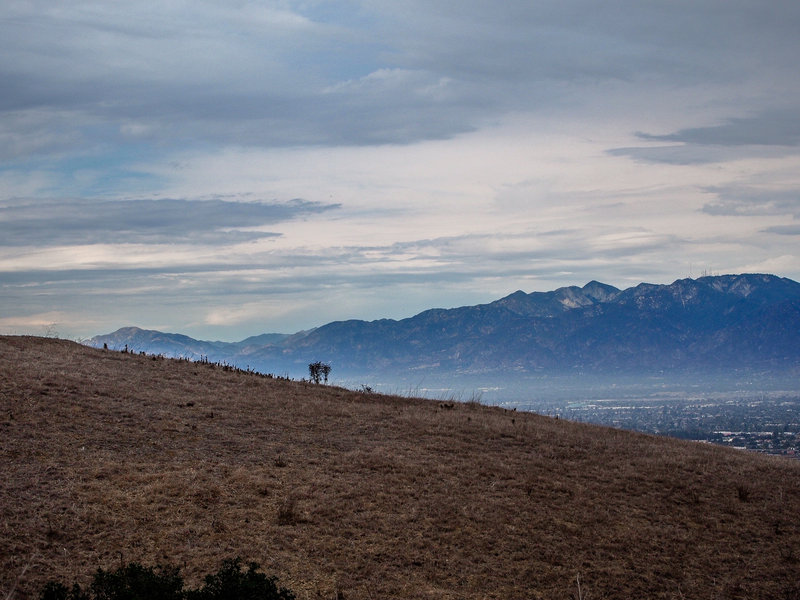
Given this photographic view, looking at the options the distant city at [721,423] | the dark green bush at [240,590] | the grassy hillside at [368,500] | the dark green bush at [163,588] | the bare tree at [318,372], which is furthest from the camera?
the distant city at [721,423]

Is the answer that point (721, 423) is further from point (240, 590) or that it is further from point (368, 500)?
point (240, 590)

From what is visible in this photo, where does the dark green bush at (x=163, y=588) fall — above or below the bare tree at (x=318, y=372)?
below

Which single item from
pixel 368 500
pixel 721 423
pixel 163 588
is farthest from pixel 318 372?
pixel 721 423

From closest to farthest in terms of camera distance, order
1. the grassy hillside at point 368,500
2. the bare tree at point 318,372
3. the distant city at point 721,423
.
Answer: the grassy hillside at point 368,500, the bare tree at point 318,372, the distant city at point 721,423

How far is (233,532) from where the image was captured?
557 inches

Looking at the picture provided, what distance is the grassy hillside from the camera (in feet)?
43.2

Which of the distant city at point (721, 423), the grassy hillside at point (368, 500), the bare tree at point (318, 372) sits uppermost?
the bare tree at point (318, 372)

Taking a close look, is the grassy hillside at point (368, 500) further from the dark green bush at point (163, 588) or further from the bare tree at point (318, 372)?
the bare tree at point (318, 372)

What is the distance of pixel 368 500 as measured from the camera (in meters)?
16.2

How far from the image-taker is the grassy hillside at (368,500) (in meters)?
13.2

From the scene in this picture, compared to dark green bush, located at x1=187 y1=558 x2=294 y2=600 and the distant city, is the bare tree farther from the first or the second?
dark green bush, located at x1=187 y1=558 x2=294 y2=600

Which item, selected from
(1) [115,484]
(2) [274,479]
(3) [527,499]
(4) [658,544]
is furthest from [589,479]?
(1) [115,484]

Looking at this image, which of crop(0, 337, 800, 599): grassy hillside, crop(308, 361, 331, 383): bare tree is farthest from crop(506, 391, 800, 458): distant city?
crop(0, 337, 800, 599): grassy hillside

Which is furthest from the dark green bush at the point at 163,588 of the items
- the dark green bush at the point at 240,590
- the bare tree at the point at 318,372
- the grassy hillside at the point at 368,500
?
the bare tree at the point at 318,372
